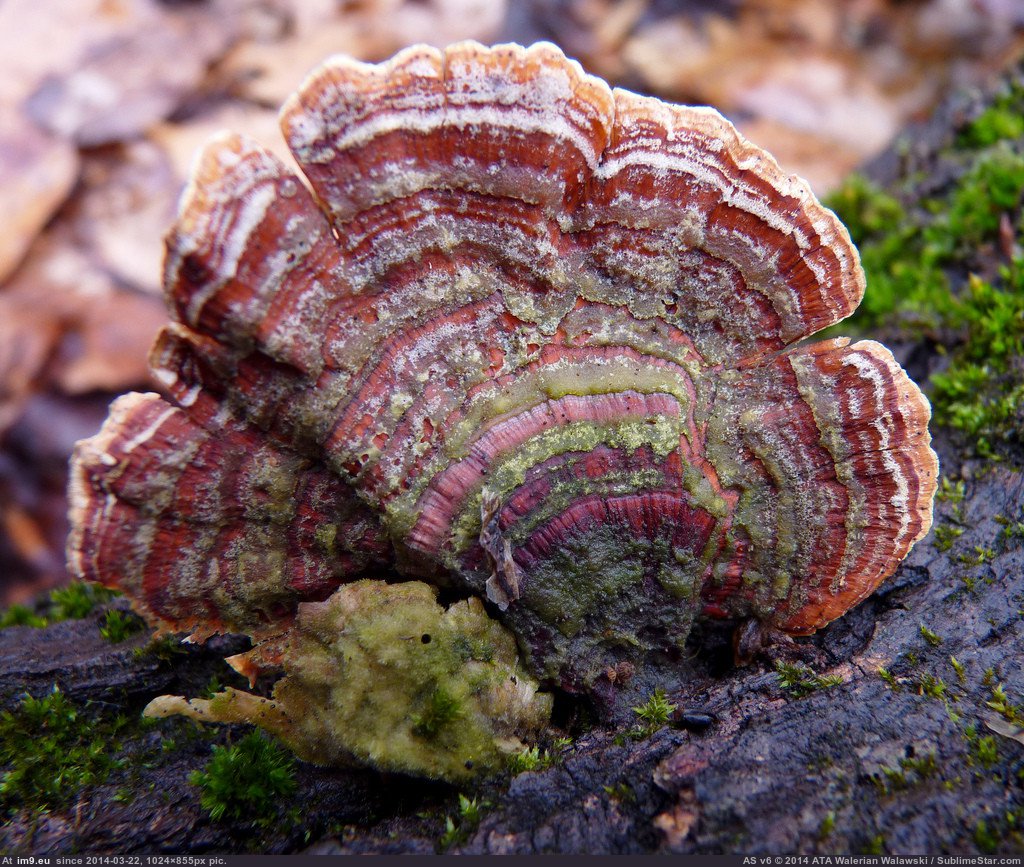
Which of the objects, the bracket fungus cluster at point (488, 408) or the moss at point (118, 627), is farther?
the moss at point (118, 627)

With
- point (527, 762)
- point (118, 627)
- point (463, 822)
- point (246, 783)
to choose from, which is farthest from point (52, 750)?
point (527, 762)

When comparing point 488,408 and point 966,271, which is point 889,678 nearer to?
point 488,408

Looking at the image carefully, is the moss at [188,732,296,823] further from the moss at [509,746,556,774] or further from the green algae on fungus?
the moss at [509,746,556,774]

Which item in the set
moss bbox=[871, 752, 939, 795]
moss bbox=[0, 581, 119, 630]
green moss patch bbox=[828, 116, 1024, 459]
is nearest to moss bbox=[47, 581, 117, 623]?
moss bbox=[0, 581, 119, 630]

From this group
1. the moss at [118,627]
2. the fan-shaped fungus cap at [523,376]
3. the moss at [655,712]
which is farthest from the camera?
the moss at [118,627]

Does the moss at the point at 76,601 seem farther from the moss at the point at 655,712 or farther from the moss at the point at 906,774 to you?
the moss at the point at 906,774

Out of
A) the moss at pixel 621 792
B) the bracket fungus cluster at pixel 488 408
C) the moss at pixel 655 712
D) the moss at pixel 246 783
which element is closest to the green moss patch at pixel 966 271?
the bracket fungus cluster at pixel 488 408
